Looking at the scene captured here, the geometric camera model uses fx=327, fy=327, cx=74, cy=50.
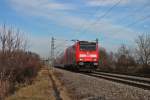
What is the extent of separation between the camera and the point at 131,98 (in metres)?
13.4

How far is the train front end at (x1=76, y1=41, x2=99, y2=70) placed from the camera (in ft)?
134

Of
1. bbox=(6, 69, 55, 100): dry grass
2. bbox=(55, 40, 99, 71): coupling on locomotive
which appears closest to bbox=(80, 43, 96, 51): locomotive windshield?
bbox=(55, 40, 99, 71): coupling on locomotive

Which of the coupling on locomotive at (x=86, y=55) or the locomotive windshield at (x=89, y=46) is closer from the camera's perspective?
the coupling on locomotive at (x=86, y=55)

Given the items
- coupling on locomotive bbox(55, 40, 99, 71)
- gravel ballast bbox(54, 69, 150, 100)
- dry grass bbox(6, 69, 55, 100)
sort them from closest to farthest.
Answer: gravel ballast bbox(54, 69, 150, 100) → dry grass bbox(6, 69, 55, 100) → coupling on locomotive bbox(55, 40, 99, 71)

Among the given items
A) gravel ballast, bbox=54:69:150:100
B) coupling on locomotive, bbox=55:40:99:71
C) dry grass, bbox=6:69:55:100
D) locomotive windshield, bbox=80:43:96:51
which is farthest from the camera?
locomotive windshield, bbox=80:43:96:51

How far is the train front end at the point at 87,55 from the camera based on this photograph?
40938mm

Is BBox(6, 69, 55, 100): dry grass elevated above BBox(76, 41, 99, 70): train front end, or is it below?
below

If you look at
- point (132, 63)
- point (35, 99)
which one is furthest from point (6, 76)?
point (132, 63)

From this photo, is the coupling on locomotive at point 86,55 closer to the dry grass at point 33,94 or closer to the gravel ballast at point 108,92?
the dry grass at point 33,94

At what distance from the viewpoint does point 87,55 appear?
136 feet

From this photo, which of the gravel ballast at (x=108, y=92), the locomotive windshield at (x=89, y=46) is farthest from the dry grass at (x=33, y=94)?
the locomotive windshield at (x=89, y=46)

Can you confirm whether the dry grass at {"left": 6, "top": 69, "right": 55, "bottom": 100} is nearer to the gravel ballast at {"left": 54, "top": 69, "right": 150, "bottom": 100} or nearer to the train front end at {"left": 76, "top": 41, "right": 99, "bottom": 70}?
the gravel ballast at {"left": 54, "top": 69, "right": 150, "bottom": 100}

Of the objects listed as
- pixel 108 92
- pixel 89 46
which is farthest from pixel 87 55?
pixel 108 92

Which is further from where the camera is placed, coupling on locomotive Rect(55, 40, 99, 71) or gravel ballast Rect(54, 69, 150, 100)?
coupling on locomotive Rect(55, 40, 99, 71)
